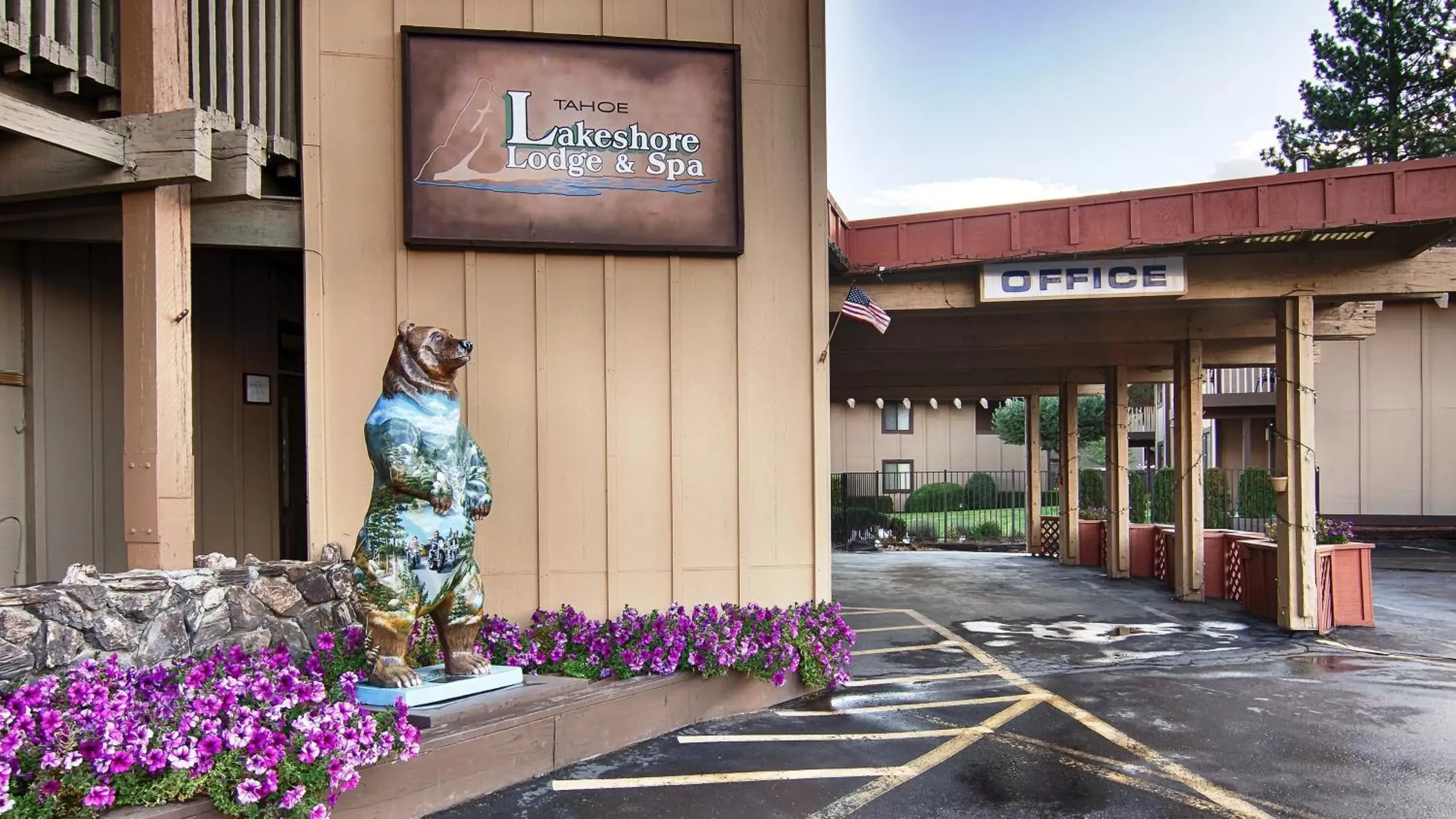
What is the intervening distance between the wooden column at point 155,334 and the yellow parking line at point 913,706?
4210 millimetres

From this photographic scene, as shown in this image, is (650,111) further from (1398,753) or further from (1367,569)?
(1367,569)

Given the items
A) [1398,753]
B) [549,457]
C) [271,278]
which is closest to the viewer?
[1398,753]

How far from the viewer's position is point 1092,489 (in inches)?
1287

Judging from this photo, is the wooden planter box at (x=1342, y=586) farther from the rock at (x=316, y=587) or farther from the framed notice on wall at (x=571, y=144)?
the rock at (x=316, y=587)

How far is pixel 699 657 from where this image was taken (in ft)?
22.6

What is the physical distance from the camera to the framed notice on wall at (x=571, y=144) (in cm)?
740

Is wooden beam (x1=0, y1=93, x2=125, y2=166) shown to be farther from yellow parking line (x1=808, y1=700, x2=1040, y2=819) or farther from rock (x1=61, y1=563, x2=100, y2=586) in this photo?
yellow parking line (x1=808, y1=700, x2=1040, y2=819)

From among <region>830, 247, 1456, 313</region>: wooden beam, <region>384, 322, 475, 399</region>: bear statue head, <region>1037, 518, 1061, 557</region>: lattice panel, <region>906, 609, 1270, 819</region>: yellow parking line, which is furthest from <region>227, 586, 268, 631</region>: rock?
<region>1037, 518, 1061, 557</region>: lattice panel

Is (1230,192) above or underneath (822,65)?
underneath

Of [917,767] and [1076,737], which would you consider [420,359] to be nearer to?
[917,767]

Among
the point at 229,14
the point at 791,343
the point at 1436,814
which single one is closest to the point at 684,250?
the point at 791,343

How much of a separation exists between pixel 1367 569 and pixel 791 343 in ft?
27.1

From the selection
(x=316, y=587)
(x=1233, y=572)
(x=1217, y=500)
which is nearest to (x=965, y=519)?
(x=1217, y=500)

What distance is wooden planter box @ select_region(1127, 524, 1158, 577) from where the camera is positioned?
57.5 ft
